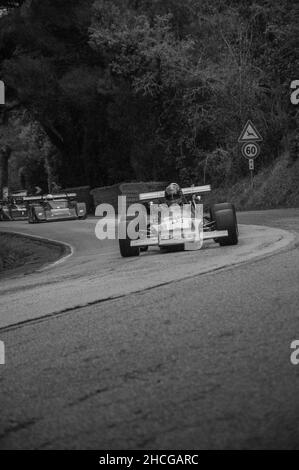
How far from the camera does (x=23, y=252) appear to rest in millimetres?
21328

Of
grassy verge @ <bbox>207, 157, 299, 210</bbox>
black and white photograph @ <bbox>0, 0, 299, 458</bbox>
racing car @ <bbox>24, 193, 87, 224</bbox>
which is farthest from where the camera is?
racing car @ <bbox>24, 193, 87, 224</bbox>

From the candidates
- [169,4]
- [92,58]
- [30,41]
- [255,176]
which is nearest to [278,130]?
[255,176]

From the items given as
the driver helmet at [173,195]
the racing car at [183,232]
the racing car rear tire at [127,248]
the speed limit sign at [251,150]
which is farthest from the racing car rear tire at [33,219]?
the racing car rear tire at [127,248]

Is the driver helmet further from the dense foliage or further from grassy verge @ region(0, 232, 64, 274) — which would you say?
the dense foliage

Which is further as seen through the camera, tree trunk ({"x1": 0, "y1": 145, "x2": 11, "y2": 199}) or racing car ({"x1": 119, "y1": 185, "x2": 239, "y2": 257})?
tree trunk ({"x1": 0, "y1": 145, "x2": 11, "y2": 199})

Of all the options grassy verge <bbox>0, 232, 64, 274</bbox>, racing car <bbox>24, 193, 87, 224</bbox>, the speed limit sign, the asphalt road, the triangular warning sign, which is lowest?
grassy verge <bbox>0, 232, 64, 274</bbox>

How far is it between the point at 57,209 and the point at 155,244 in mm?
22029

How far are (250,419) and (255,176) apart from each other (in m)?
27.8

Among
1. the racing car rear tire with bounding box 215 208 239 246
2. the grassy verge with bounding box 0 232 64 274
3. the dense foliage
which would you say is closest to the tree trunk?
the dense foliage

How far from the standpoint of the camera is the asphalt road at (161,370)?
3701mm

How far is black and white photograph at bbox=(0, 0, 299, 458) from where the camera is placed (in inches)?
155

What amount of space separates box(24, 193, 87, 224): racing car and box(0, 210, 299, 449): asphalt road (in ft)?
87.4

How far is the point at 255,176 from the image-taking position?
31.2 metres

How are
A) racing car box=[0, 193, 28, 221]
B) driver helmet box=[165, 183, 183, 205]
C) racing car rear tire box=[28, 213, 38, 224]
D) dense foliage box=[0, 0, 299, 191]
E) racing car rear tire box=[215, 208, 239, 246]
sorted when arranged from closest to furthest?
racing car rear tire box=[215, 208, 239, 246] → driver helmet box=[165, 183, 183, 205] → dense foliage box=[0, 0, 299, 191] → racing car rear tire box=[28, 213, 38, 224] → racing car box=[0, 193, 28, 221]
